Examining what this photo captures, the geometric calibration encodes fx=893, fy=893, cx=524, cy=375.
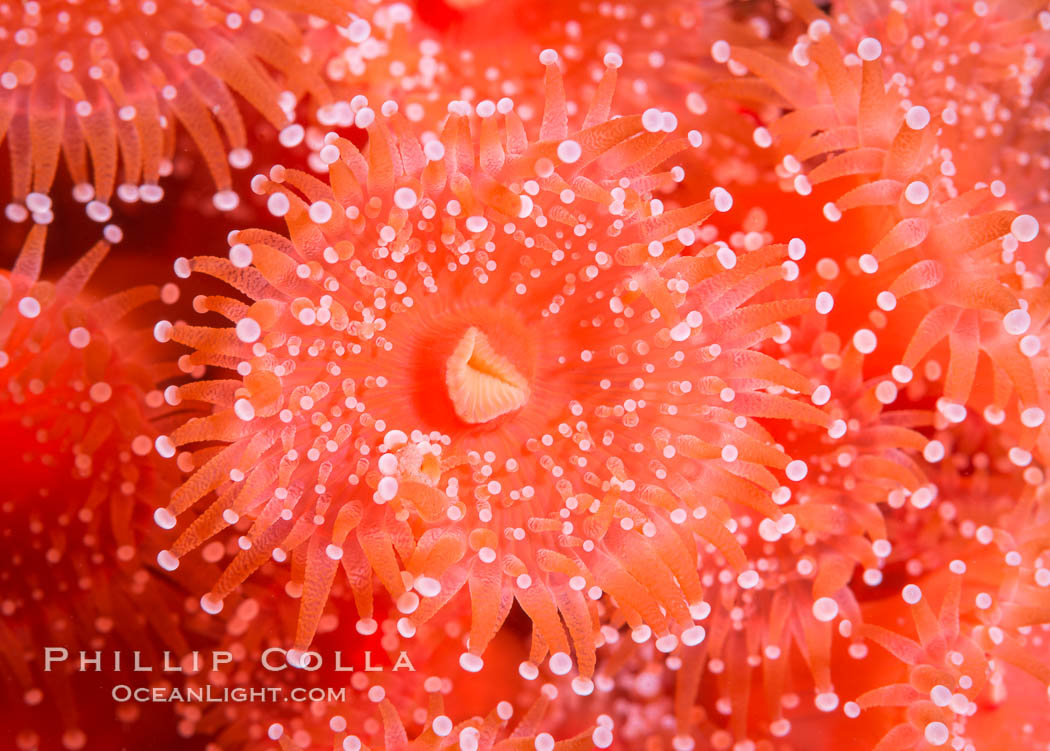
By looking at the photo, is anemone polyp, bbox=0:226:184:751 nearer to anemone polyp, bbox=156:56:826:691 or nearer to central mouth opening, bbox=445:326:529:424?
anemone polyp, bbox=156:56:826:691

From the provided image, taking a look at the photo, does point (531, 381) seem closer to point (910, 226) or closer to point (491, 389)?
point (491, 389)

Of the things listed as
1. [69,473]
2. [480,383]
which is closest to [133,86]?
[69,473]

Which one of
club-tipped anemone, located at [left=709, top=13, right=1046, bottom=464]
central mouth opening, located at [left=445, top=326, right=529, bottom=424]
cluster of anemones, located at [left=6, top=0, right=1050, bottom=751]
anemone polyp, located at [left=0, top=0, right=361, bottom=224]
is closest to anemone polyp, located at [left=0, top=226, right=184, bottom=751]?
cluster of anemones, located at [left=6, top=0, right=1050, bottom=751]

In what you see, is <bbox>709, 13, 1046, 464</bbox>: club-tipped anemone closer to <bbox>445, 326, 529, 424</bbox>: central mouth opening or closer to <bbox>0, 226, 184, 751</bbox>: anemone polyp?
<bbox>445, 326, 529, 424</bbox>: central mouth opening

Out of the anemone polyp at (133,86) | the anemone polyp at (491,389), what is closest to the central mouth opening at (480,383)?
the anemone polyp at (491,389)

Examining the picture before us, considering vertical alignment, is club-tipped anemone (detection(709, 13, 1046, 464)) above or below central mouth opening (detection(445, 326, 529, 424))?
above

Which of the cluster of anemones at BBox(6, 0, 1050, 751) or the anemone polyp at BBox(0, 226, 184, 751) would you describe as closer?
the cluster of anemones at BBox(6, 0, 1050, 751)

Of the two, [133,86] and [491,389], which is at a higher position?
[133,86]

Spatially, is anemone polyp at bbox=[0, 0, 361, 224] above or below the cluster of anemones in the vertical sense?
above
